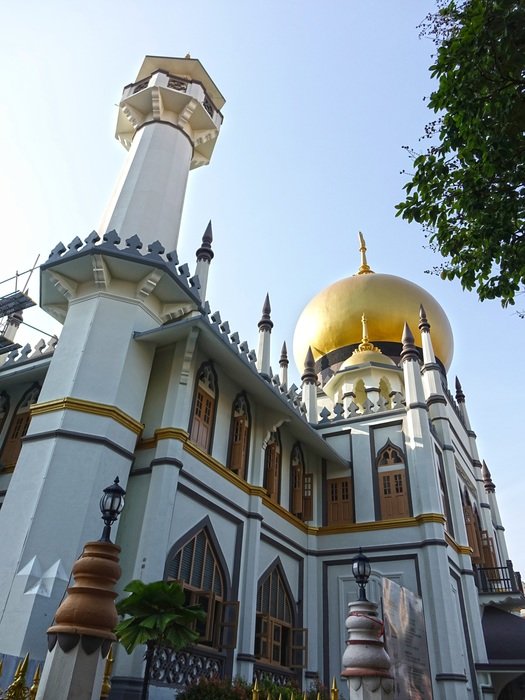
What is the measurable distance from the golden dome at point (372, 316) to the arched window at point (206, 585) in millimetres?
16013

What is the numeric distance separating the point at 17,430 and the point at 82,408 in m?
4.52

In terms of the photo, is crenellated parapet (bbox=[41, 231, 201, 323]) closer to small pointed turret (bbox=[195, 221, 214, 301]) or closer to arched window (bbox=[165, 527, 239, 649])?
small pointed turret (bbox=[195, 221, 214, 301])

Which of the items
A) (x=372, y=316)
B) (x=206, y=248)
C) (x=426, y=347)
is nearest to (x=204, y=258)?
(x=206, y=248)

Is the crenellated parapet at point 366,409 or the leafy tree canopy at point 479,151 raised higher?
the crenellated parapet at point 366,409

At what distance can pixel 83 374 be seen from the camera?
10727 millimetres

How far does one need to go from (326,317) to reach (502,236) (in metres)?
20.1

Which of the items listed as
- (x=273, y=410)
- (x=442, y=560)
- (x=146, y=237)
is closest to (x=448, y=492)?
(x=442, y=560)

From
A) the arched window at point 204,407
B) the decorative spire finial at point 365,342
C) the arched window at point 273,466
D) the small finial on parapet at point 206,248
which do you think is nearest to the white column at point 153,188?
the small finial on parapet at point 206,248

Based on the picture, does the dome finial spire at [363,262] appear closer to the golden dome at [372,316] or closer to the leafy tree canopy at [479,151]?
the golden dome at [372,316]

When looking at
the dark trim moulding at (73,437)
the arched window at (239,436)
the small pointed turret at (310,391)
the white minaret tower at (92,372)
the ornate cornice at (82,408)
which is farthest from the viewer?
the small pointed turret at (310,391)

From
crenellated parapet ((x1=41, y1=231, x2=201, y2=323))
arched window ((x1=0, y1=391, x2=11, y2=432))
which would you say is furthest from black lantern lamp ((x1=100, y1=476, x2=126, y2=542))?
arched window ((x1=0, y1=391, x2=11, y2=432))

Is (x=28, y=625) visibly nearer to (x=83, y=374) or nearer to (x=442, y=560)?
(x=83, y=374)

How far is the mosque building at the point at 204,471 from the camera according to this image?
9766 mm

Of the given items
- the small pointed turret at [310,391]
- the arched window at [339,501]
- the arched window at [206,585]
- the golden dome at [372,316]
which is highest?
the golden dome at [372,316]
